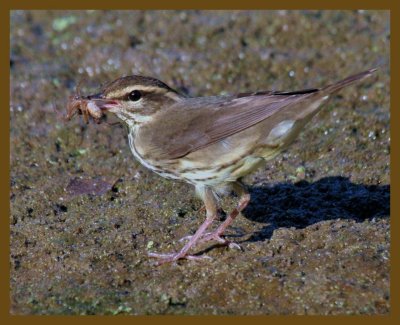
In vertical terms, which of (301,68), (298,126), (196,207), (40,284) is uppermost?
(301,68)

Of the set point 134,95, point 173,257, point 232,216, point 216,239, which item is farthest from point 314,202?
point 134,95

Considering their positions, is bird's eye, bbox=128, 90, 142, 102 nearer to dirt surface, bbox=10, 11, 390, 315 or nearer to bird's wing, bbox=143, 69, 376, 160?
bird's wing, bbox=143, 69, 376, 160

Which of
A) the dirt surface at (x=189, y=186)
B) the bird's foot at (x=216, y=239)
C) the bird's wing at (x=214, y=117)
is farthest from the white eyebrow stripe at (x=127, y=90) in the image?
the bird's foot at (x=216, y=239)

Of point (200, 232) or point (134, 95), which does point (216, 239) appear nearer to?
point (200, 232)

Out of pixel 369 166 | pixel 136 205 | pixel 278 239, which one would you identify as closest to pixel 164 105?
pixel 136 205

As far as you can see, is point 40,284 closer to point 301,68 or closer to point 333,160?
point 333,160

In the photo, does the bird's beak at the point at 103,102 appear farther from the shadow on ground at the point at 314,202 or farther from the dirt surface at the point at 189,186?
the shadow on ground at the point at 314,202
